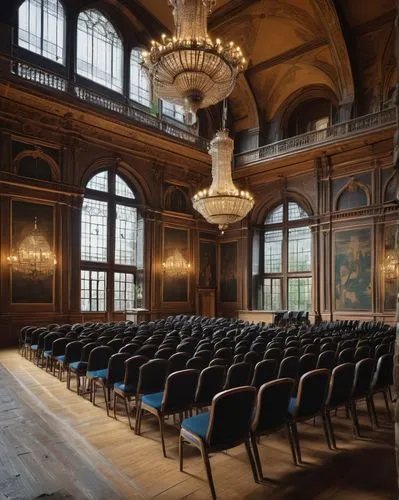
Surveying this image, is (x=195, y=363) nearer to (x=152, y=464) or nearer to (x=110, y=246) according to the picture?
(x=152, y=464)

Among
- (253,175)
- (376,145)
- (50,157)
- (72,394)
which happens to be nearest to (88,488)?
(72,394)

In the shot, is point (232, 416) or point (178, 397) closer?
point (232, 416)

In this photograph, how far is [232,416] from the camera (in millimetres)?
3107

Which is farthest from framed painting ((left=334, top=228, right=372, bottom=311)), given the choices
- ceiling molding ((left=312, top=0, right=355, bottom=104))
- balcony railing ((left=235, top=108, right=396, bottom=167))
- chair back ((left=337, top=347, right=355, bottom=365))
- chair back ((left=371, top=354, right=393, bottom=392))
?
chair back ((left=371, top=354, right=393, bottom=392))

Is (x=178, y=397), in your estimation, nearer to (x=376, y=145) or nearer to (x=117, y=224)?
(x=117, y=224)

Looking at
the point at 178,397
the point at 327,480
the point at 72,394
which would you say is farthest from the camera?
the point at 72,394

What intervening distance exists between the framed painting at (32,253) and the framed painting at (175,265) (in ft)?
16.7

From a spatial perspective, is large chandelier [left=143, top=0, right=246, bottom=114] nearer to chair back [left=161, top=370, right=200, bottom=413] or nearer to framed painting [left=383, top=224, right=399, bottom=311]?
chair back [left=161, top=370, right=200, bottom=413]

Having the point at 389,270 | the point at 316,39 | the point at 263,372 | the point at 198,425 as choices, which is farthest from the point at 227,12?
the point at 198,425

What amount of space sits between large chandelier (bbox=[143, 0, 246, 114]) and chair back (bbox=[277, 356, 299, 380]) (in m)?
5.49

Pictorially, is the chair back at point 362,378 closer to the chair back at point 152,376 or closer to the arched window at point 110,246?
the chair back at point 152,376

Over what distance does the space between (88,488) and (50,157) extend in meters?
12.6

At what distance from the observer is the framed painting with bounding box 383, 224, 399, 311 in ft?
46.1

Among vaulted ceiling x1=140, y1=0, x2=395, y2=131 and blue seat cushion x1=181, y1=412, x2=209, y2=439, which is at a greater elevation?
vaulted ceiling x1=140, y1=0, x2=395, y2=131
